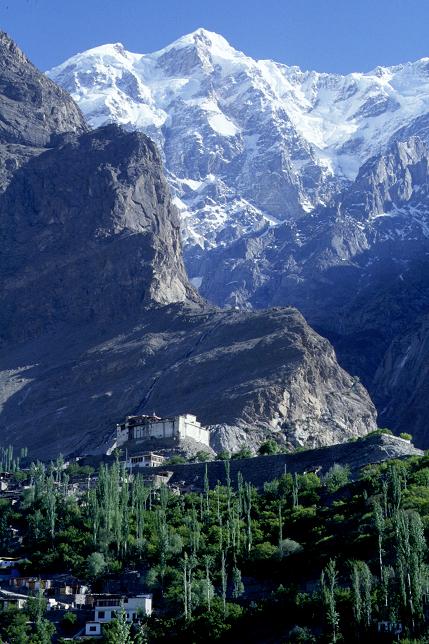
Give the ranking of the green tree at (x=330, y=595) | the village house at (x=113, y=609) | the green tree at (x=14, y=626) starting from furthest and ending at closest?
the village house at (x=113, y=609), the green tree at (x=14, y=626), the green tree at (x=330, y=595)

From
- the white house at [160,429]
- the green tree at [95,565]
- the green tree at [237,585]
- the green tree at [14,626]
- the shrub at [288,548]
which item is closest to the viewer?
the green tree at [14,626]

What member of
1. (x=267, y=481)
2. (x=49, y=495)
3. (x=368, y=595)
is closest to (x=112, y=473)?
(x=49, y=495)

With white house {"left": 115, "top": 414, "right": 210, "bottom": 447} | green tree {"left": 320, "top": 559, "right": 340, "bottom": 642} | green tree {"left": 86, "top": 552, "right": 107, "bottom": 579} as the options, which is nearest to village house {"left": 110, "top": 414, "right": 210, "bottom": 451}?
white house {"left": 115, "top": 414, "right": 210, "bottom": 447}

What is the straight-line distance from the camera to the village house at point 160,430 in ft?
575

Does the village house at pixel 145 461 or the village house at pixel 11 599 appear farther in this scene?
the village house at pixel 145 461

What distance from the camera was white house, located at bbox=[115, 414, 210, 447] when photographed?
17525 centimetres

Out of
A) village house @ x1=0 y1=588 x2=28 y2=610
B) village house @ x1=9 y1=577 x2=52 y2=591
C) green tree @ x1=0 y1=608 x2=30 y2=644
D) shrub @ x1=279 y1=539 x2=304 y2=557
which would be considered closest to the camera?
green tree @ x1=0 y1=608 x2=30 y2=644

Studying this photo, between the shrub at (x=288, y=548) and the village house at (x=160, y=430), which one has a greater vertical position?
the village house at (x=160, y=430)

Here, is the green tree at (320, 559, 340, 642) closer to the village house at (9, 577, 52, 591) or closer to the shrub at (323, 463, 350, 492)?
the village house at (9, 577, 52, 591)

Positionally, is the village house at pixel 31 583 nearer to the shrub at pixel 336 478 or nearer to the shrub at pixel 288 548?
the shrub at pixel 288 548

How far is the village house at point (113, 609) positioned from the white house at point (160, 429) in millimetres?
66893

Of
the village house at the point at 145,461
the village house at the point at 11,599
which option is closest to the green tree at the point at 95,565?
the village house at the point at 11,599

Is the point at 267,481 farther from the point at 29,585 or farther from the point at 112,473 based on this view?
the point at 29,585

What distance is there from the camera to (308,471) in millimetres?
147500
